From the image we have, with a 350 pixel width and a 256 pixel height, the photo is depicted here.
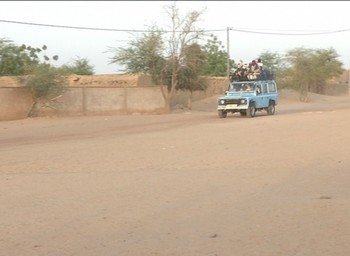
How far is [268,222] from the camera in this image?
297 inches

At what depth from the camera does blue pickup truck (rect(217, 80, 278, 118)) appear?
3397cm

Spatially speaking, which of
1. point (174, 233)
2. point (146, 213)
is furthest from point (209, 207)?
point (174, 233)

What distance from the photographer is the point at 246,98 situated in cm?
3378

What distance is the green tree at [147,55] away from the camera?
40844mm

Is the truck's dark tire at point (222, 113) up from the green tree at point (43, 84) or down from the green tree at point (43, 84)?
down

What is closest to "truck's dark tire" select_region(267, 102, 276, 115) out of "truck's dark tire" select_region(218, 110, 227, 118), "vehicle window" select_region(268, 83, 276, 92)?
"vehicle window" select_region(268, 83, 276, 92)

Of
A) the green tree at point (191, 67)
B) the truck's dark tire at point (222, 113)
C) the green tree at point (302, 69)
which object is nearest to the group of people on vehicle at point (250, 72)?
the truck's dark tire at point (222, 113)

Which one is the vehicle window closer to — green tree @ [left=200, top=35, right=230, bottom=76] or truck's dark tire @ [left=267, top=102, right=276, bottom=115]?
truck's dark tire @ [left=267, top=102, right=276, bottom=115]

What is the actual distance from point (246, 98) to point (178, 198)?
24907mm

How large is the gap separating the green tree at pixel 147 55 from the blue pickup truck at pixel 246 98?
24.8 feet

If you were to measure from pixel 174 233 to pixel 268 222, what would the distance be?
1313 millimetres

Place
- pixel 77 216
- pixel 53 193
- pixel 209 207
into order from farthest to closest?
pixel 53 193 < pixel 209 207 < pixel 77 216

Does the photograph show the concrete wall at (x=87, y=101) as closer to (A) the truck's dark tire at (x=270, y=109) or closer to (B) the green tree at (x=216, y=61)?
(A) the truck's dark tire at (x=270, y=109)

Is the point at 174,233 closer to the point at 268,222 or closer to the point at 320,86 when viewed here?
the point at 268,222
